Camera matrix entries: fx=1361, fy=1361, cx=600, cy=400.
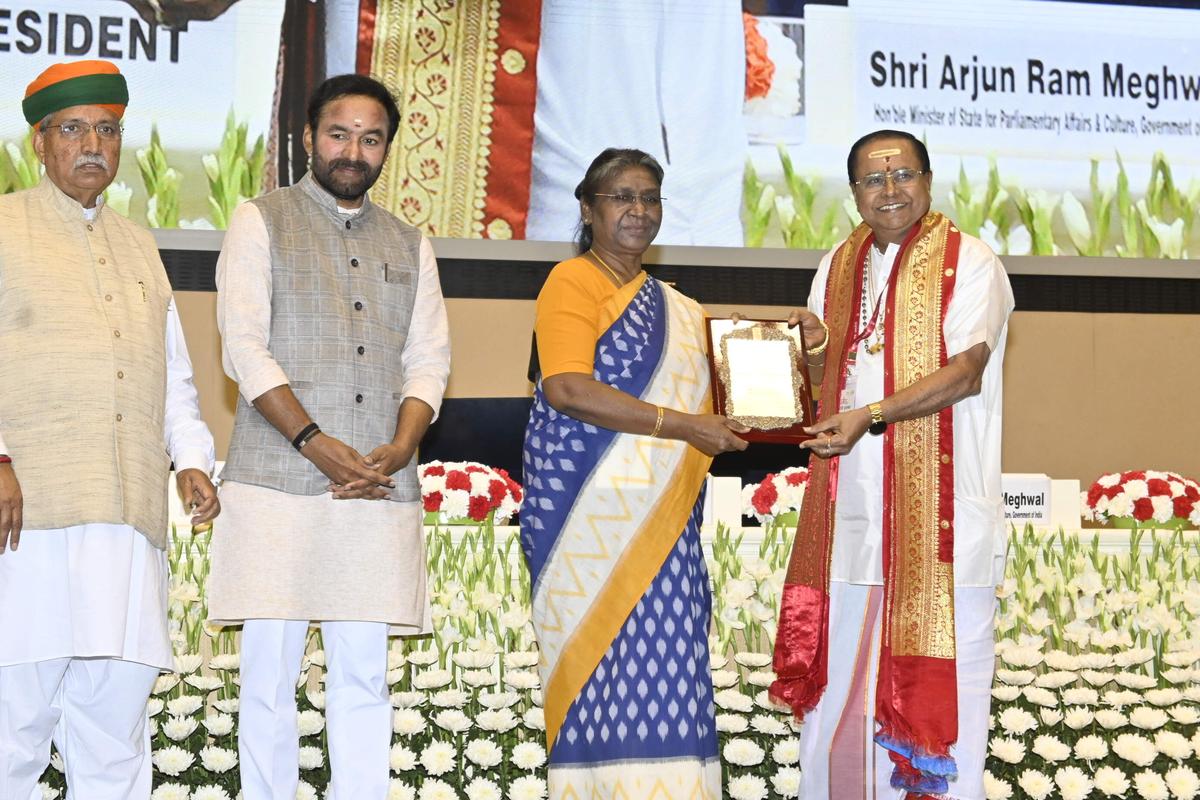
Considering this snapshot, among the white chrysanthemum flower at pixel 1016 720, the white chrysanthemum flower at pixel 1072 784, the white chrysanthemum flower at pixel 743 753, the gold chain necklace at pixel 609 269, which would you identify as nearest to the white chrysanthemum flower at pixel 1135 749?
the white chrysanthemum flower at pixel 1072 784

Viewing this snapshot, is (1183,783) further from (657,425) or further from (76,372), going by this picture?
(76,372)

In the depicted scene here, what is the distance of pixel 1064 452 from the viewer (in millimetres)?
6305

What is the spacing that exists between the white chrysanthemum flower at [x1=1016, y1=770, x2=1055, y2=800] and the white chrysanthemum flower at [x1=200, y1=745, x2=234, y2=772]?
82.8 inches

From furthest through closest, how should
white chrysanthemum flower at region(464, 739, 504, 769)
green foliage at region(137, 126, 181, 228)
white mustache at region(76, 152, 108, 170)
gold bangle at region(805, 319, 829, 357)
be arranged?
green foliage at region(137, 126, 181, 228) < white chrysanthemum flower at region(464, 739, 504, 769) < gold bangle at region(805, 319, 829, 357) < white mustache at region(76, 152, 108, 170)

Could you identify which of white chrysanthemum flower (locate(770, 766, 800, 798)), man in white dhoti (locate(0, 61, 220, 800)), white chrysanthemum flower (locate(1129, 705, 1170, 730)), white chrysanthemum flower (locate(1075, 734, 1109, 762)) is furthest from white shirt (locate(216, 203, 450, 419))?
white chrysanthemum flower (locate(1129, 705, 1170, 730))

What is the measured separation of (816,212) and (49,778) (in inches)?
153

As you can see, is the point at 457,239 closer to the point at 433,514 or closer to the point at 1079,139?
the point at 433,514

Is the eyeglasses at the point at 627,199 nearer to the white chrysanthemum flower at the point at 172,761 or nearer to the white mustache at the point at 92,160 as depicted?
the white mustache at the point at 92,160

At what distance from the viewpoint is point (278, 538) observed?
9.41 feet

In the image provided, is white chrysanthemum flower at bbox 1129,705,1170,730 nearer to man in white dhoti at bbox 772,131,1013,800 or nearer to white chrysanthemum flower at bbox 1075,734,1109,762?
white chrysanthemum flower at bbox 1075,734,1109,762

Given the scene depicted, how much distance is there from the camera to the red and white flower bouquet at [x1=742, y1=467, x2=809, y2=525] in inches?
162

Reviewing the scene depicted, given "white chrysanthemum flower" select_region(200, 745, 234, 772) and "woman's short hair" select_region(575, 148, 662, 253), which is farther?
"white chrysanthemum flower" select_region(200, 745, 234, 772)

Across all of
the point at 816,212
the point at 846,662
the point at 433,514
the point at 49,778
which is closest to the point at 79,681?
the point at 49,778

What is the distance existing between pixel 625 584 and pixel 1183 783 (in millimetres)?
1798
